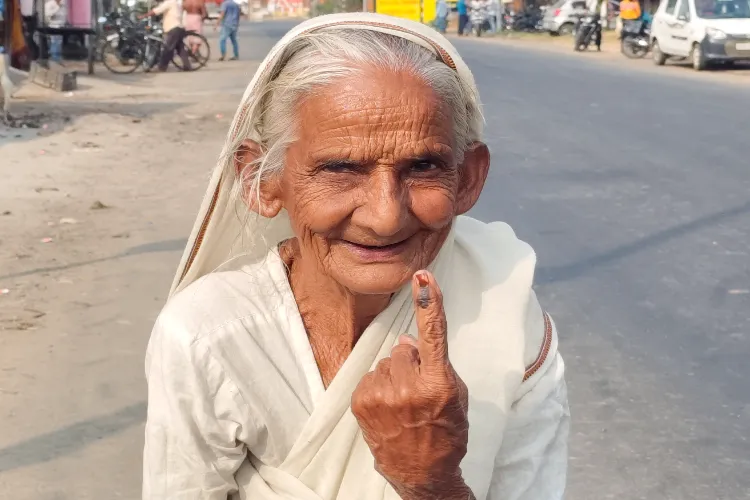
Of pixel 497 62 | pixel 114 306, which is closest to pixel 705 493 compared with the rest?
pixel 114 306

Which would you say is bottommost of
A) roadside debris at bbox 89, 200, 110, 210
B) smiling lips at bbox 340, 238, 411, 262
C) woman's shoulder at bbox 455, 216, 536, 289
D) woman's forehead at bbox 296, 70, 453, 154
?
roadside debris at bbox 89, 200, 110, 210

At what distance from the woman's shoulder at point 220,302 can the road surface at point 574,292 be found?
204cm

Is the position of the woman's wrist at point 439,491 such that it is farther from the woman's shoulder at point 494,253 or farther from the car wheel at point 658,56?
the car wheel at point 658,56

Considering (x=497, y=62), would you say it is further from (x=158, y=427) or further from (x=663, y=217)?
(x=158, y=427)

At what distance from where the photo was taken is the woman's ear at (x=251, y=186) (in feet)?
6.05

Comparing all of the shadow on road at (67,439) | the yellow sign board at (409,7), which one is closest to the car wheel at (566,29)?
the yellow sign board at (409,7)

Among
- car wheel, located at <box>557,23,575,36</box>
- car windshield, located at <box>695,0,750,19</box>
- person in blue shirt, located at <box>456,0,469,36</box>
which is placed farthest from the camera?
person in blue shirt, located at <box>456,0,469,36</box>

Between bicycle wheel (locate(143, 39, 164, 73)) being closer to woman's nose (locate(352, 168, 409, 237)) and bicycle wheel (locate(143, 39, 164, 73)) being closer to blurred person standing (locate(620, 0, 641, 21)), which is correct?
blurred person standing (locate(620, 0, 641, 21))

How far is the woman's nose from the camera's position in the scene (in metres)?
1.62

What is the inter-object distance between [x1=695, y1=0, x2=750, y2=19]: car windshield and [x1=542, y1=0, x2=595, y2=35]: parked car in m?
17.8

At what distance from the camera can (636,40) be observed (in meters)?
24.9

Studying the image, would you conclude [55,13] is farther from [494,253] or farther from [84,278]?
[494,253]

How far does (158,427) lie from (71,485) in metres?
2.23

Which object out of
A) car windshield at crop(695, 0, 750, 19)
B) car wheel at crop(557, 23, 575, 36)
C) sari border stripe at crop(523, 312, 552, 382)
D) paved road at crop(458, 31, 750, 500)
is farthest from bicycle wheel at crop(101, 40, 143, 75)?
car wheel at crop(557, 23, 575, 36)
